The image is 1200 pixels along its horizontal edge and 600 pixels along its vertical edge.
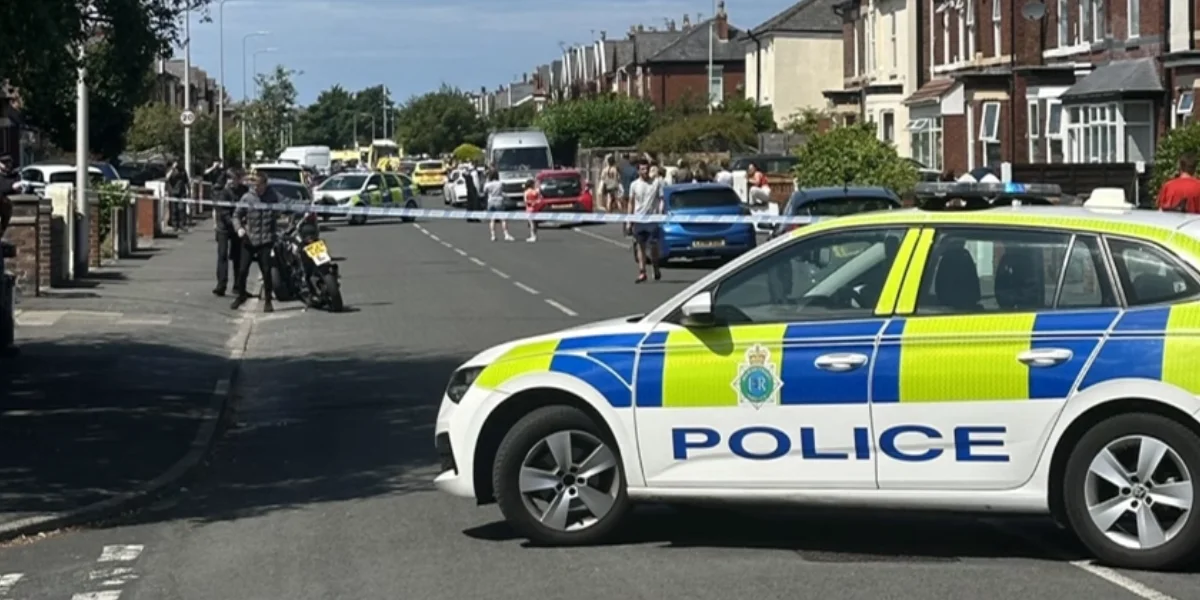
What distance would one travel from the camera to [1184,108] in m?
39.9

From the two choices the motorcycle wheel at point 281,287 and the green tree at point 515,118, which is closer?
the motorcycle wheel at point 281,287

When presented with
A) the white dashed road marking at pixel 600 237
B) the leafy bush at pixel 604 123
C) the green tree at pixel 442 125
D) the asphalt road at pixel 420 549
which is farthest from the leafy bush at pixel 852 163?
the green tree at pixel 442 125

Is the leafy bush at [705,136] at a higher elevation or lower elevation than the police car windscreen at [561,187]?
higher

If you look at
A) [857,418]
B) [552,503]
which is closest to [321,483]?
[552,503]

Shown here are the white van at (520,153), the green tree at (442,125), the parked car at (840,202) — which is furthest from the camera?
the green tree at (442,125)

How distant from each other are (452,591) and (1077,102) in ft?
126

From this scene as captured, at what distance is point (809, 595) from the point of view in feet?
26.2

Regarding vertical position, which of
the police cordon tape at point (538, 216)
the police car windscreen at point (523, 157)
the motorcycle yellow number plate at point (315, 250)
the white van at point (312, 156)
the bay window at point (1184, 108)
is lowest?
the motorcycle yellow number plate at point (315, 250)

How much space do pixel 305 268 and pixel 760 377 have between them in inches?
671

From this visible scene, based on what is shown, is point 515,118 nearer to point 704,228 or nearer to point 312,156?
point 312,156

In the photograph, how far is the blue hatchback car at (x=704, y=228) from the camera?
105ft

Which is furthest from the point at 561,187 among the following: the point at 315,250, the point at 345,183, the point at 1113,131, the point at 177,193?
the point at 315,250

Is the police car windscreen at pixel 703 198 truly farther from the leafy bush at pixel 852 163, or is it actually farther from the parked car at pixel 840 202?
the parked car at pixel 840 202

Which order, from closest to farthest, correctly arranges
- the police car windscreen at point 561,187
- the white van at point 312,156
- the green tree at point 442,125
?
1. the police car windscreen at point 561,187
2. the white van at point 312,156
3. the green tree at point 442,125
